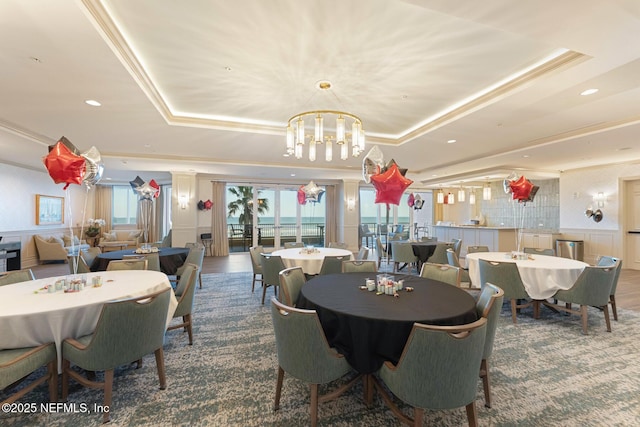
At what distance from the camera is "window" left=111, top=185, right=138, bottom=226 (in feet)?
36.4

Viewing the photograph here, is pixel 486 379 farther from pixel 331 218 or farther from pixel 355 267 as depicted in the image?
pixel 331 218

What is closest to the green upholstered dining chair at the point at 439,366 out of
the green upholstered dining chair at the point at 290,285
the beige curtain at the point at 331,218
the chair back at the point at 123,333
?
the green upholstered dining chair at the point at 290,285

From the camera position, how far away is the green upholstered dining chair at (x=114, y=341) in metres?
1.91

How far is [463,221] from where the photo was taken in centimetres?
1251

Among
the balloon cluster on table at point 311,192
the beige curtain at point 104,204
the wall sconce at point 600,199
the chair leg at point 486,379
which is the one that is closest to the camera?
the chair leg at point 486,379

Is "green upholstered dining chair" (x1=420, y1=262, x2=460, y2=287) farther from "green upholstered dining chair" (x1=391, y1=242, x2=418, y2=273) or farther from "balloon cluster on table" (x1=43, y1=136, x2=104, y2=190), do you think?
"balloon cluster on table" (x1=43, y1=136, x2=104, y2=190)

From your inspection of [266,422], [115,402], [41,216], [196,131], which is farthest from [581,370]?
[41,216]

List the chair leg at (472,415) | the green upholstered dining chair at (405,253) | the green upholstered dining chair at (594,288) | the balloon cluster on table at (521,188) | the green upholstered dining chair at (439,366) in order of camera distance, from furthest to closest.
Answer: the green upholstered dining chair at (405,253) < the balloon cluster on table at (521,188) < the green upholstered dining chair at (594,288) < the chair leg at (472,415) < the green upholstered dining chair at (439,366)

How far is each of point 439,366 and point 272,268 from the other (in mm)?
3066

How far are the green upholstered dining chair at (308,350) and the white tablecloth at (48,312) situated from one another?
1.48 meters

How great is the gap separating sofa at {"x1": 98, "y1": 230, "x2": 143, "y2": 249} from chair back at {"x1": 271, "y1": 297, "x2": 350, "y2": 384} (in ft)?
31.1

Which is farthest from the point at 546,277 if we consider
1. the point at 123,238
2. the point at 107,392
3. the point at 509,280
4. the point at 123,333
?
the point at 123,238

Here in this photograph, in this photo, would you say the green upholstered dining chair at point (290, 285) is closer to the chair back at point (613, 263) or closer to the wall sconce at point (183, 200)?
the chair back at point (613, 263)

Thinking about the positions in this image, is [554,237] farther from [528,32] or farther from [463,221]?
[528,32]
